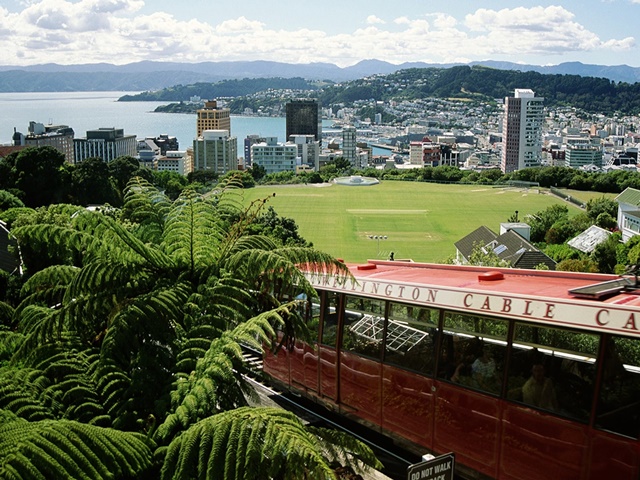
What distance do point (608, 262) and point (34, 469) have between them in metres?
49.5

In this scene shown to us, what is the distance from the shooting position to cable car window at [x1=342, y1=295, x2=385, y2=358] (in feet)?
26.8

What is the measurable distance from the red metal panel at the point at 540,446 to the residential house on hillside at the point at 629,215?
2154 inches

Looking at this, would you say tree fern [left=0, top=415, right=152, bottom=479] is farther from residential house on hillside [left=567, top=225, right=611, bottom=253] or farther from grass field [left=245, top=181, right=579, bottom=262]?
residential house on hillside [left=567, top=225, right=611, bottom=253]

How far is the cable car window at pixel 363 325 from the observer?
321 inches

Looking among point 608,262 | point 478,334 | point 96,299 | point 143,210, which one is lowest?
point 608,262

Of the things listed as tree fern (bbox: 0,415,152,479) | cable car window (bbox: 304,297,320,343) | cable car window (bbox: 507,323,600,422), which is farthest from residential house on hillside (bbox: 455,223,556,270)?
tree fern (bbox: 0,415,152,479)

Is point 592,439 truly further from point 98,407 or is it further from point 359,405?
point 98,407

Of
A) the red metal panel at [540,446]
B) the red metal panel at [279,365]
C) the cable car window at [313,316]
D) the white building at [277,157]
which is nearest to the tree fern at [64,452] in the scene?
the red metal panel at [540,446]

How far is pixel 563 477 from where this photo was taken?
247 inches

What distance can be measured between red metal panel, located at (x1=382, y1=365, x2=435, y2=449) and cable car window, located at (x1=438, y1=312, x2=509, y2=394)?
320 mm

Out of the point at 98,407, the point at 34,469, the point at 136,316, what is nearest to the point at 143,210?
the point at 136,316

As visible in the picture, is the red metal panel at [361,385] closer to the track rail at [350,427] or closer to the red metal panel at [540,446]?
the track rail at [350,427]

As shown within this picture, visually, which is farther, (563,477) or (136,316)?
(563,477)

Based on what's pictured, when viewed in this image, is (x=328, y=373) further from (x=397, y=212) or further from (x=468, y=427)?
(x=397, y=212)
